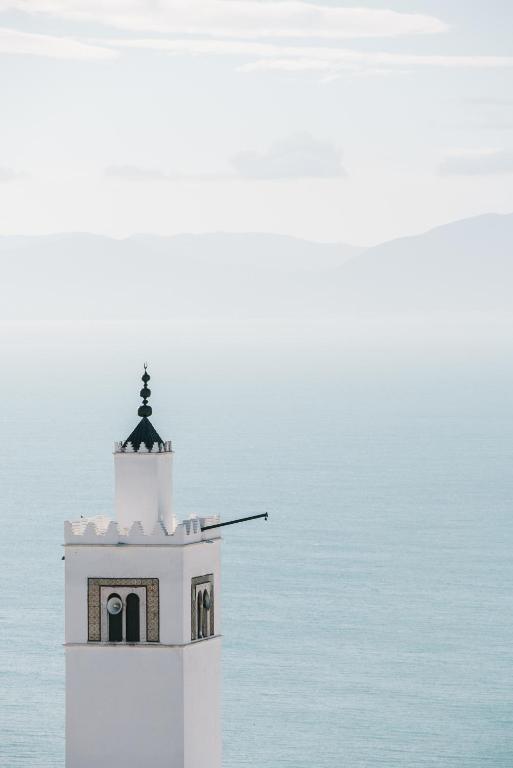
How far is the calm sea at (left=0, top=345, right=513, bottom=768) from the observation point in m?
71.1

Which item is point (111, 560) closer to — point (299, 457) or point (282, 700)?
point (282, 700)

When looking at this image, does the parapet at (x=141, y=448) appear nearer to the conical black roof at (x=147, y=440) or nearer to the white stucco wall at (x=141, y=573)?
the conical black roof at (x=147, y=440)

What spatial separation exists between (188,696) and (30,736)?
43.7 metres

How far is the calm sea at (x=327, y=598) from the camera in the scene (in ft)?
233

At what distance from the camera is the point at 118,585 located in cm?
2705

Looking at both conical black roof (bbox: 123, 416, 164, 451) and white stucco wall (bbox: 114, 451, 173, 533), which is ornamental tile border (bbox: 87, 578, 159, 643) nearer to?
white stucco wall (bbox: 114, 451, 173, 533)

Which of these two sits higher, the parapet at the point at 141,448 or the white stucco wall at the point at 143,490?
the parapet at the point at 141,448

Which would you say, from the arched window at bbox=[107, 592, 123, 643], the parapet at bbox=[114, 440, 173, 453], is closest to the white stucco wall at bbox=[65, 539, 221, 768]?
the arched window at bbox=[107, 592, 123, 643]

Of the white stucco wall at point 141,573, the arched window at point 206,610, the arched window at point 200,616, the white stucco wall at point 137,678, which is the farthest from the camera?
the arched window at point 206,610

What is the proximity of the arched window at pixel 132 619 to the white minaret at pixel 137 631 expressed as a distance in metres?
0.01

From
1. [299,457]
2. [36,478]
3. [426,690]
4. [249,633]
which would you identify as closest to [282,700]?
[426,690]

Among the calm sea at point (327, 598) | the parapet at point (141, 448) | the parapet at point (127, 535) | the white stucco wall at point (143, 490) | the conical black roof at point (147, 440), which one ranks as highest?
the conical black roof at point (147, 440)

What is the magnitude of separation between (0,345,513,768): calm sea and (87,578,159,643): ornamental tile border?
126ft

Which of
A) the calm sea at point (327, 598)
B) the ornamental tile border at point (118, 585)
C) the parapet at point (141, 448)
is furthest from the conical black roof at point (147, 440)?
the calm sea at point (327, 598)
